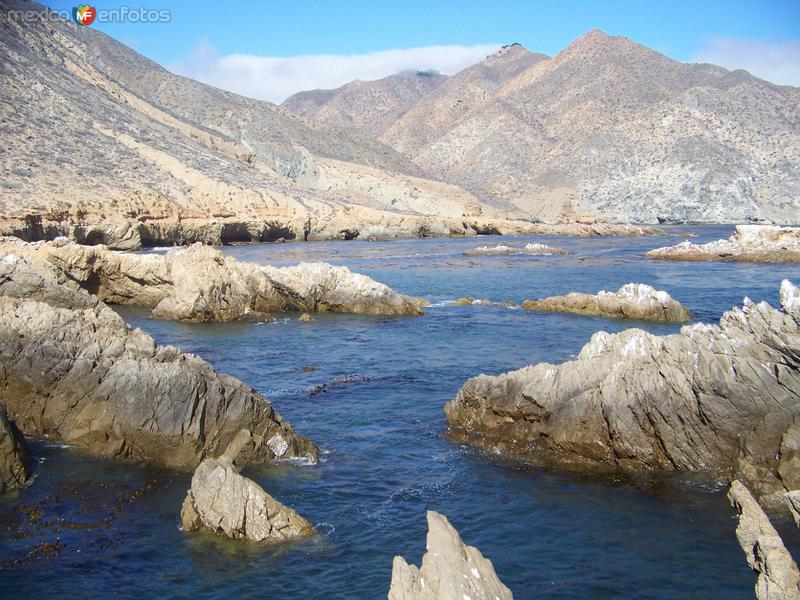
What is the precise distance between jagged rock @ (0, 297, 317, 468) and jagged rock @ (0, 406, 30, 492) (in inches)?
52.0

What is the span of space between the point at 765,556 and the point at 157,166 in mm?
72139

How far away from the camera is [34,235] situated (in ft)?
144

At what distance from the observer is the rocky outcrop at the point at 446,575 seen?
641 cm

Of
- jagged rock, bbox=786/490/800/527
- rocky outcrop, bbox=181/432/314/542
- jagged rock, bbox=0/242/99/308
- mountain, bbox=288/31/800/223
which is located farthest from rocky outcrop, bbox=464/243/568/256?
mountain, bbox=288/31/800/223

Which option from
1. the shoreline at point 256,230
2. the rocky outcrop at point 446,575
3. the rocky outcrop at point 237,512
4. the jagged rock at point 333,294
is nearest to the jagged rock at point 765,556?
the rocky outcrop at point 446,575

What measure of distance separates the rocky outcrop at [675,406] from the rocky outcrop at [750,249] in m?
40.0

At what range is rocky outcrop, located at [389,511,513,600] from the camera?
6.41 m

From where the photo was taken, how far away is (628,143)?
13325cm

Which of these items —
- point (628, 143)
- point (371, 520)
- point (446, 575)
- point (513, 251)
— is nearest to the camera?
point (446, 575)

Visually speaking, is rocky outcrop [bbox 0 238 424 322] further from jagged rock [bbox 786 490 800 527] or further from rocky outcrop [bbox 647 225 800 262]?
rocky outcrop [bbox 647 225 800 262]

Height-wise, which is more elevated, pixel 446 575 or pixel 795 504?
pixel 446 575

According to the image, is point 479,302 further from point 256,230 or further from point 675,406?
point 256,230

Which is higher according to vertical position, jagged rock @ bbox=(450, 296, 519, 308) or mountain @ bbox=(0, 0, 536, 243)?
mountain @ bbox=(0, 0, 536, 243)

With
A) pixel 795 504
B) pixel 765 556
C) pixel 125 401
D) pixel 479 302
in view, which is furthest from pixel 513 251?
pixel 765 556
